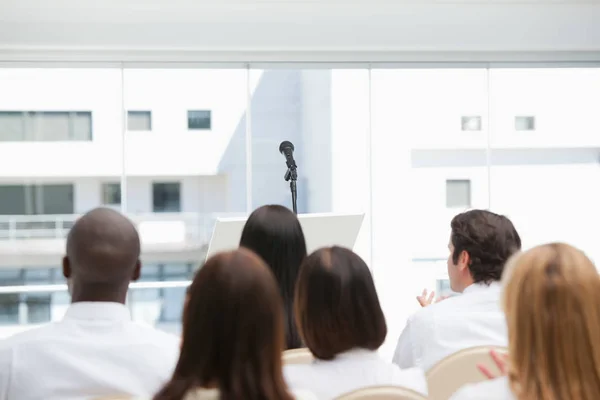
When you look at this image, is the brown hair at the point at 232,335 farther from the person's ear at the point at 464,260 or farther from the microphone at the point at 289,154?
the microphone at the point at 289,154

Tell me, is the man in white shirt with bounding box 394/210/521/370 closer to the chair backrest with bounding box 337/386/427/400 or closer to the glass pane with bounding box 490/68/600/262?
the chair backrest with bounding box 337/386/427/400

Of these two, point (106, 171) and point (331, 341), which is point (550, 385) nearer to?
point (331, 341)

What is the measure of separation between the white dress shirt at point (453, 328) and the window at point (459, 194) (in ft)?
15.3

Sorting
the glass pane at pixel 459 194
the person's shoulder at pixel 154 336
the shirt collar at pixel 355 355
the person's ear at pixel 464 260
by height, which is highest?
the glass pane at pixel 459 194

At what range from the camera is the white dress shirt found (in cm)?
240

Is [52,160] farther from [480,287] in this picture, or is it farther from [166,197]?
[480,287]

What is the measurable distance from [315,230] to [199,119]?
4.29 metres

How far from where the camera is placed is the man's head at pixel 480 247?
2637 millimetres

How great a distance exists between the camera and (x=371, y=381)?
1.71m

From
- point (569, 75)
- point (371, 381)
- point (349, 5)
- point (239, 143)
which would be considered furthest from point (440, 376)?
point (569, 75)

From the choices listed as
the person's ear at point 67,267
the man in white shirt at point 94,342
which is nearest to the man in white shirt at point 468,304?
the man in white shirt at point 94,342

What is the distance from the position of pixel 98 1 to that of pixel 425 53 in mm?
2614

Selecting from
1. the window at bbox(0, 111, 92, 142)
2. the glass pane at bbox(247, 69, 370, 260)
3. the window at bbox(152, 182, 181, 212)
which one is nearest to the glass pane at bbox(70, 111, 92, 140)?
the window at bbox(0, 111, 92, 142)

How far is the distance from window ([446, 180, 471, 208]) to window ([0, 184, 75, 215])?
3.35 m
